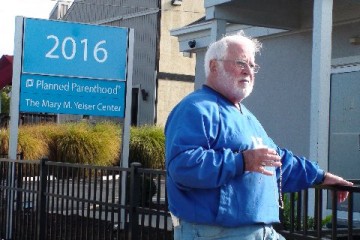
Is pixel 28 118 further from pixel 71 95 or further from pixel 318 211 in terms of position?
pixel 318 211

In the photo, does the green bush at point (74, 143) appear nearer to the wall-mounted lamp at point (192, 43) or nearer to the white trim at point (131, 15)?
the wall-mounted lamp at point (192, 43)

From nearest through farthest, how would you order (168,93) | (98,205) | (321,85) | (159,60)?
(98,205)
(321,85)
(159,60)
(168,93)

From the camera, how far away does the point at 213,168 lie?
330 cm

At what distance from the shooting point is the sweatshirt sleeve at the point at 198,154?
3307 millimetres

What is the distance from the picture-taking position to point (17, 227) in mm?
8672

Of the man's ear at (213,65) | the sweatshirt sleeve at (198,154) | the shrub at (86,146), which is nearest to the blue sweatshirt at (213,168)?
the sweatshirt sleeve at (198,154)

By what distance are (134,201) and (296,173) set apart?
2.15 metres

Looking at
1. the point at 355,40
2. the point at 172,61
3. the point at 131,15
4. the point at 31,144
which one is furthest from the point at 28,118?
the point at 355,40

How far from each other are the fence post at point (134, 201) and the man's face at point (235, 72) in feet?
7.78

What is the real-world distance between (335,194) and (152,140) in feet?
61.1

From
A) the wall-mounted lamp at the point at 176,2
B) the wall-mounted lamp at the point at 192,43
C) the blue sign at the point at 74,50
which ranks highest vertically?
the wall-mounted lamp at the point at 176,2

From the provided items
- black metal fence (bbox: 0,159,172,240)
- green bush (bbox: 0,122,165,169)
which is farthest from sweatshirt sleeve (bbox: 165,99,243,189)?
green bush (bbox: 0,122,165,169)

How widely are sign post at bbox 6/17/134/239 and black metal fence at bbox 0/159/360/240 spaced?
1.07 metres

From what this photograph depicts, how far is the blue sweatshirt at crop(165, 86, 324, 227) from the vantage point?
3.32 metres
